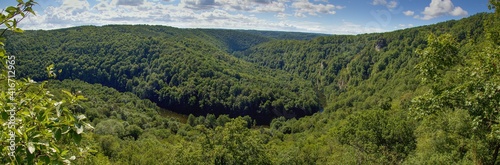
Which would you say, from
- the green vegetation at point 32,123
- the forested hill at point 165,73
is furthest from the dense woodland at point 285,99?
the forested hill at point 165,73

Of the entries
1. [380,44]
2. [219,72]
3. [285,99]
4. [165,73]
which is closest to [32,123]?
[285,99]

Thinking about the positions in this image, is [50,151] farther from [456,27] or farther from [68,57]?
[68,57]

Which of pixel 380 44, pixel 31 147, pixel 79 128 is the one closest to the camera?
pixel 31 147

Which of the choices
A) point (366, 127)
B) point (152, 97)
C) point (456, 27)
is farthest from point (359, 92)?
point (366, 127)

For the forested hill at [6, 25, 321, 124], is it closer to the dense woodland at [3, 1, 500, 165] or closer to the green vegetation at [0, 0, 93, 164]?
the dense woodland at [3, 1, 500, 165]

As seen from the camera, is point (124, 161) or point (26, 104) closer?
point (26, 104)

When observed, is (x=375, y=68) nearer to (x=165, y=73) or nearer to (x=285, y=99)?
(x=285, y=99)
